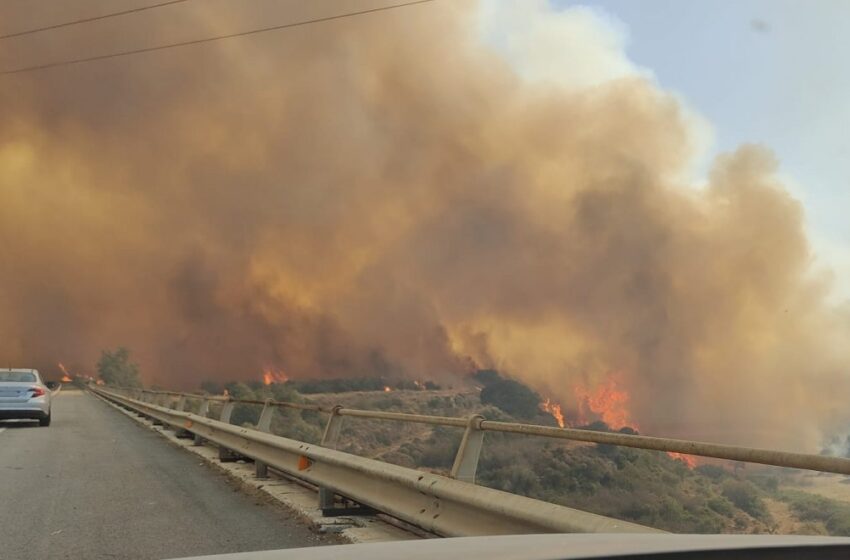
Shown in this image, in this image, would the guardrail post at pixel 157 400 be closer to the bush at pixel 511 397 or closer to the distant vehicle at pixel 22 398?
the distant vehicle at pixel 22 398

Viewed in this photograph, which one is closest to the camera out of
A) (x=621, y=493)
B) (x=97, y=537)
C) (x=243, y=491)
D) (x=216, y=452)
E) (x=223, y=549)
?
(x=223, y=549)

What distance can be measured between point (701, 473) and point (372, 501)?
264 inches

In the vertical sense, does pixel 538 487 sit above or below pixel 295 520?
above

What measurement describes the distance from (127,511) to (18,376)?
48.8 ft

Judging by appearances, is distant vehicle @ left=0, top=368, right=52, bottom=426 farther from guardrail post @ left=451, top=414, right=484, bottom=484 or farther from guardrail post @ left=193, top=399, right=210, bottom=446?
guardrail post @ left=451, top=414, right=484, bottom=484

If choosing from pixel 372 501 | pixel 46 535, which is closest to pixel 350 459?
pixel 372 501

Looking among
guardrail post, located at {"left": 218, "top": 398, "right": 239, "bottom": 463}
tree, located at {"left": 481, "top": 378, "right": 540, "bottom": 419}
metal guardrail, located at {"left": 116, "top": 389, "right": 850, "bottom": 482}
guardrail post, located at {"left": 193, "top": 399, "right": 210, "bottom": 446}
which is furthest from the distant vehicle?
tree, located at {"left": 481, "top": 378, "right": 540, "bottom": 419}

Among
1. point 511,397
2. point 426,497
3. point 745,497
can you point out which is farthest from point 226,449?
point 511,397

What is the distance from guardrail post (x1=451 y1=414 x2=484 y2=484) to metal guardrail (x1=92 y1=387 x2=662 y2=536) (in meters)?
0.04

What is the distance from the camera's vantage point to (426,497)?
4.47 m

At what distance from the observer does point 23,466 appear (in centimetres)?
998

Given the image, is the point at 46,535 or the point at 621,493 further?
the point at 621,493

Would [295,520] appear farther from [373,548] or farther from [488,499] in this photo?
[373,548]

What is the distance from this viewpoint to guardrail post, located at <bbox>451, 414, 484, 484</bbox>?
4.44 meters
